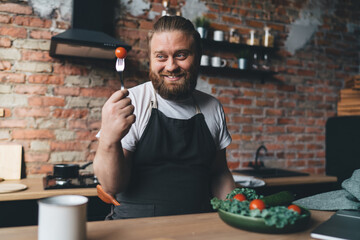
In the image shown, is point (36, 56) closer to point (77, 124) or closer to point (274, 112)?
point (77, 124)

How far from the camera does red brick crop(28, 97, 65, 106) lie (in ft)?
7.32

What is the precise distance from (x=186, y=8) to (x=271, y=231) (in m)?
2.22

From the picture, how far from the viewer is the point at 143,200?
130 centimetres

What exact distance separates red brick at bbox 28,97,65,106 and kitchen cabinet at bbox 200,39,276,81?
116 cm

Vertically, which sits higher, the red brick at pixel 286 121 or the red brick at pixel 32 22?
the red brick at pixel 32 22

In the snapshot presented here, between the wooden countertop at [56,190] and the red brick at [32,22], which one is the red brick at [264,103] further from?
the red brick at [32,22]

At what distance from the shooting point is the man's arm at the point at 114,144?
978 millimetres

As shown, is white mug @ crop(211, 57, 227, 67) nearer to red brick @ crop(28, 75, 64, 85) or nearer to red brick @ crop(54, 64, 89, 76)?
red brick @ crop(54, 64, 89, 76)

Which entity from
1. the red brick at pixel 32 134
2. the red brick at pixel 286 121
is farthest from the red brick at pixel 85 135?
the red brick at pixel 286 121

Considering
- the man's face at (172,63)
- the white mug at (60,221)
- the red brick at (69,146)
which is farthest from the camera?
the red brick at (69,146)

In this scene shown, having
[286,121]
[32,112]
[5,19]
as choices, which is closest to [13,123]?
[32,112]

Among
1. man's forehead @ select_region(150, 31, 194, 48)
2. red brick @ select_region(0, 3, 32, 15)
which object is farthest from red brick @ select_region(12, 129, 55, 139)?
man's forehead @ select_region(150, 31, 194, 48)

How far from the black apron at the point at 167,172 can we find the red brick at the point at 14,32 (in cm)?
133

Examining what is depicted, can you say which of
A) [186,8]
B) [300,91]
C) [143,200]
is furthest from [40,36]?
[300,91]
